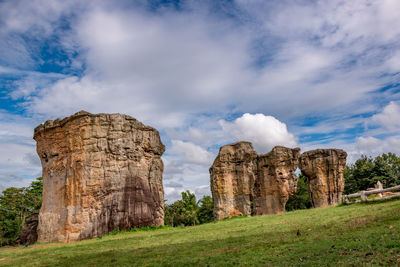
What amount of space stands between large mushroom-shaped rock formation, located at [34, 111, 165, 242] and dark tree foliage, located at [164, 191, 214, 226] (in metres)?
36.9

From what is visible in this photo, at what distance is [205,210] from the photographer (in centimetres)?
7519

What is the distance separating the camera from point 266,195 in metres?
44.6

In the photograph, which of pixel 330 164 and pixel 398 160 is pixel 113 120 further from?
pixel 398 160

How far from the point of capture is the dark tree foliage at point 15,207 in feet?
185

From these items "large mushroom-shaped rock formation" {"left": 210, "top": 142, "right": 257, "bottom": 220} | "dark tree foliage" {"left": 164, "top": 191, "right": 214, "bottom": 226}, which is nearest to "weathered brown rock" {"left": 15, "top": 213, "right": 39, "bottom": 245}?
"large mushroom-shaped rock formation" {"left": 210, "top": 142, "right": 257, "bottom": 220}

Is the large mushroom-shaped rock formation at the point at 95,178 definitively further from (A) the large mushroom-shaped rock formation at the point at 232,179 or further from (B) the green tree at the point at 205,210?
(B) the green tree at the point at 205,210

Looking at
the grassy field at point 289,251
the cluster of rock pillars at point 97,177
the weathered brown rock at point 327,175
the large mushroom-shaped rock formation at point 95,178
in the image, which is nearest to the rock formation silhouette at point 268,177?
the weathered brown rock at point 327,175

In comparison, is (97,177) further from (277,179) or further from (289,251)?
(277,179)

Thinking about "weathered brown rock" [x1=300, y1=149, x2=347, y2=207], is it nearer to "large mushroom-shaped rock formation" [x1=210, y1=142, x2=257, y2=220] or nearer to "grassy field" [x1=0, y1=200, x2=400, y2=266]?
"large mushroom-shaped rock formation" [x1=210, y1=142, x2=257, y2=220]

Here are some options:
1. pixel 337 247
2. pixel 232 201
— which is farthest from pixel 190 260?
pixel 232 201

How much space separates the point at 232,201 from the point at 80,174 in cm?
1910

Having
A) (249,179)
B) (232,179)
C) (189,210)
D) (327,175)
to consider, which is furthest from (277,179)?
(189,210)

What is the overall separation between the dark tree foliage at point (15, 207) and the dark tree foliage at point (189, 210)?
2938 cm

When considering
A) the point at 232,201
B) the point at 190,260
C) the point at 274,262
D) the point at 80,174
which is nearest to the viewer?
the point at 274,262
